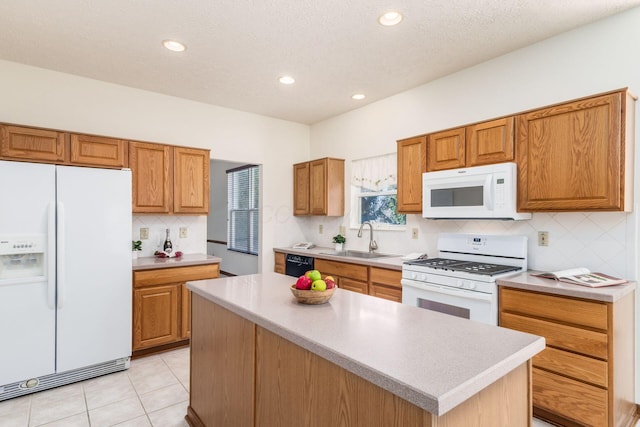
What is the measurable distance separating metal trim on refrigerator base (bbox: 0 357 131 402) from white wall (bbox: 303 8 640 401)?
2.96m

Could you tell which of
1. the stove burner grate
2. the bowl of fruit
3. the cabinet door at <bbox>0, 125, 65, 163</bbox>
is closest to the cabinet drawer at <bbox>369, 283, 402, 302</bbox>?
the stove burner grate

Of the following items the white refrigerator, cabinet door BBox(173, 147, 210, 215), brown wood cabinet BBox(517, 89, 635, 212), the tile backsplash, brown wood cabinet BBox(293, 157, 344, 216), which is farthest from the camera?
brown wood cabinet BBox(293, 157, 344, 216)

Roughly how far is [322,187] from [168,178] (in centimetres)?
189

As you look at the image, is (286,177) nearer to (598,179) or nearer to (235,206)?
(235,206)

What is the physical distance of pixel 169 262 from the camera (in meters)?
3.47

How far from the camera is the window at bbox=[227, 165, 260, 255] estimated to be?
594cm

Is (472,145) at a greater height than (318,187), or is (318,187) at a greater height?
(472,145)

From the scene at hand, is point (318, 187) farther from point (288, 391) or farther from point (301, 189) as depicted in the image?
point (288, 391)

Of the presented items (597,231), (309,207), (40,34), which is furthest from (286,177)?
(597,231)

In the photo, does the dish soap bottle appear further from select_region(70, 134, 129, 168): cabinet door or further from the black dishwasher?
the black dishwasher

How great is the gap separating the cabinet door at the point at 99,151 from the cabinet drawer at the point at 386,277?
8.84 ft

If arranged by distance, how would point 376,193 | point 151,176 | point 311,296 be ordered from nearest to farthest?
point 311,296, point 151,176, point 376,193

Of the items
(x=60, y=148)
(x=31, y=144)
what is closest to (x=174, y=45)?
(x=60, y=148)

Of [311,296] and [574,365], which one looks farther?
[574,365]
